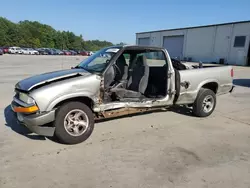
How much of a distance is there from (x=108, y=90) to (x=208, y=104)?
279 cm

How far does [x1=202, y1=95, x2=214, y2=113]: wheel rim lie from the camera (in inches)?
215

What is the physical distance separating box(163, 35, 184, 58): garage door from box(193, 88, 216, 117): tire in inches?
1485

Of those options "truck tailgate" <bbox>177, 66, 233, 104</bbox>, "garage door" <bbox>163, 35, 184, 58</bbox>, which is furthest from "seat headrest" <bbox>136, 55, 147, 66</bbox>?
"garage door" <bbox>163, 35, 184, 58</bbox>

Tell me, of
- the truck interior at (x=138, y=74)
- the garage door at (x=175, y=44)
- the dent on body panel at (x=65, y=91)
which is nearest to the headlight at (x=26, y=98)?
the dent on body panel at (x=65, y=91)

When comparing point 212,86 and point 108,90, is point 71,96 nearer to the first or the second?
point 108,90

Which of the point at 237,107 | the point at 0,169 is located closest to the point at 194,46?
the point at 237,107

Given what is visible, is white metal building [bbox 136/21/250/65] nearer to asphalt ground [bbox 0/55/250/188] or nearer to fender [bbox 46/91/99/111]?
asphalt ground [bbox 0/55/250/188]

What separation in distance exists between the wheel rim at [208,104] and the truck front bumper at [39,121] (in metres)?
3.81

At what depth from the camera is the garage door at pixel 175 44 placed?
137 feet

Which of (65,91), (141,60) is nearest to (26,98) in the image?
(65,91)

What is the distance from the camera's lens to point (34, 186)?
265 cm

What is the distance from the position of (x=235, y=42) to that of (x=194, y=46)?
7880 mm

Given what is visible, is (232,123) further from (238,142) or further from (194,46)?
(194,46)

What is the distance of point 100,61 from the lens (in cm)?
457
